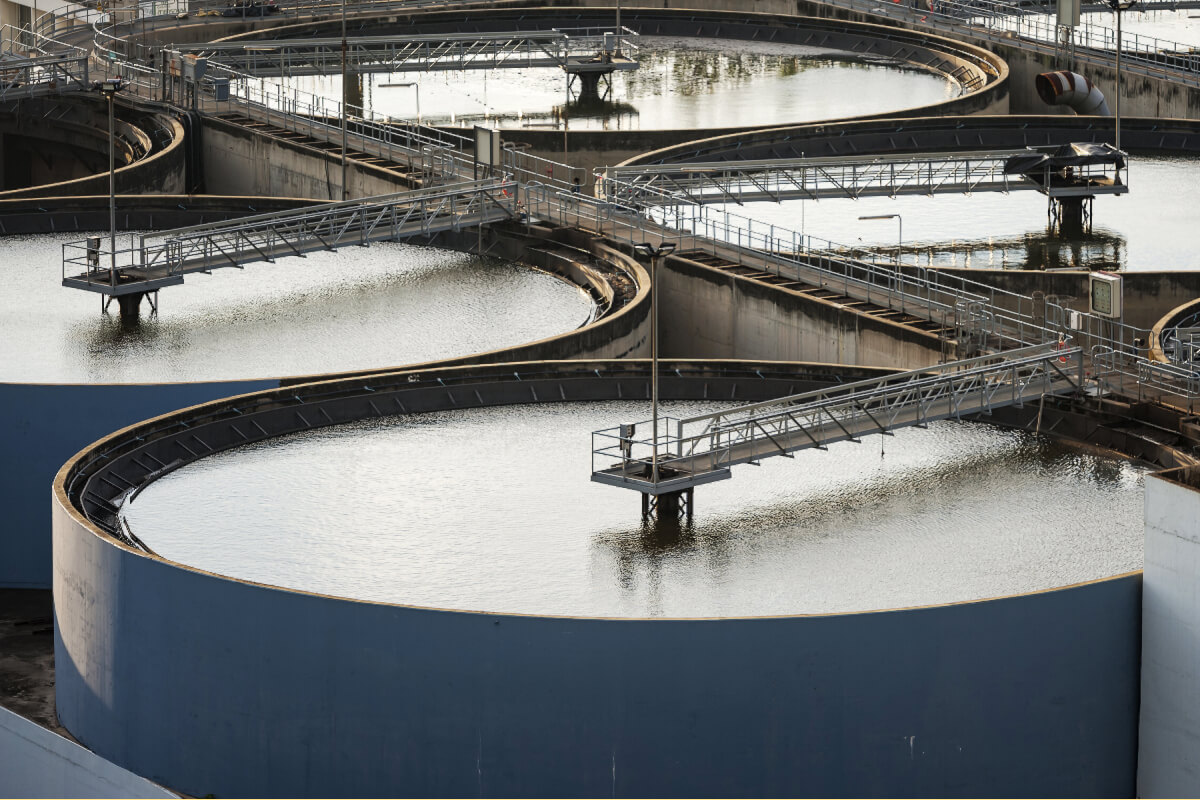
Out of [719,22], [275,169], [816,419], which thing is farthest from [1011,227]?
[719,22]

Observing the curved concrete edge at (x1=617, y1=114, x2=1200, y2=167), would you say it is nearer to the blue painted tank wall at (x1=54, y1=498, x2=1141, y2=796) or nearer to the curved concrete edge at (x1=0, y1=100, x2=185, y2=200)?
the curved concrete edge at (x1=0, y1=100, x2=185, y2=200)

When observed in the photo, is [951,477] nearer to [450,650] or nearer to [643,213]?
[450,650]

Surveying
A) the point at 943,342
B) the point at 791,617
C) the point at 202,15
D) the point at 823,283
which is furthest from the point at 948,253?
the point at 202,15

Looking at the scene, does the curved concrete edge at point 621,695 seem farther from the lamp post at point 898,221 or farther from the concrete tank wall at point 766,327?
the lamp post at point 898,221

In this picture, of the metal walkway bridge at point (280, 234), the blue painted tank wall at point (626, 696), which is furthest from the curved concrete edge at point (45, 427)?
the blue painted tank wall at point (626, 696)

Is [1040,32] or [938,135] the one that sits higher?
[1040,32]

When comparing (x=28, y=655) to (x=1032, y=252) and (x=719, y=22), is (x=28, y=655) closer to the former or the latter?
(x=1032, y=252)
